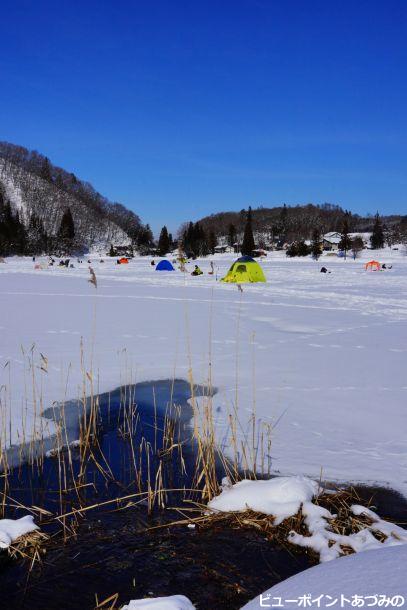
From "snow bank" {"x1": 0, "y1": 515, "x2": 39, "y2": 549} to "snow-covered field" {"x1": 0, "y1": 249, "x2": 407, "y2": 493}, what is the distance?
0.64 metres

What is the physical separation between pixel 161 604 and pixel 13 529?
3.66ft

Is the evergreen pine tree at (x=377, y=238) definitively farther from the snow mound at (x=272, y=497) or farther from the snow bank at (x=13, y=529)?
the snow bank at (x=13, y=529)

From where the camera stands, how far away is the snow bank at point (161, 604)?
2.07 metres

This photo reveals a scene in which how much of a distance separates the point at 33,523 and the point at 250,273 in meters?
21.7

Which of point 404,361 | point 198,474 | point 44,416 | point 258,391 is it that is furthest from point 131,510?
point 404,361

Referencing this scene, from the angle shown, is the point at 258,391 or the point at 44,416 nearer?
the point at 44,416

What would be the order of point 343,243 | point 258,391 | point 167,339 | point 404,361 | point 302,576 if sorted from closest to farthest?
point 302,576 → point 258,391 → point 404,361 → point 167,339 → point 343,243

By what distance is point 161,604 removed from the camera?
2092 mm

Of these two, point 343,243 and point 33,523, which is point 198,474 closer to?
Answer: point 33,523

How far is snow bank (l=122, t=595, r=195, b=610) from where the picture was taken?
207 centimetres

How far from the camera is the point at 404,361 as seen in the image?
6.82 meters

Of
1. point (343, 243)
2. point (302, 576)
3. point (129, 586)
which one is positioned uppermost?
point (343, 243)

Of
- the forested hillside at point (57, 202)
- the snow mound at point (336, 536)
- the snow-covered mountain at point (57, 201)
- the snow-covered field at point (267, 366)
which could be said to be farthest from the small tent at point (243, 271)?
the snow-covered mountain at point (57, 201)

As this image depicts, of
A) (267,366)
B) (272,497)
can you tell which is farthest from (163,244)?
(272,497)
